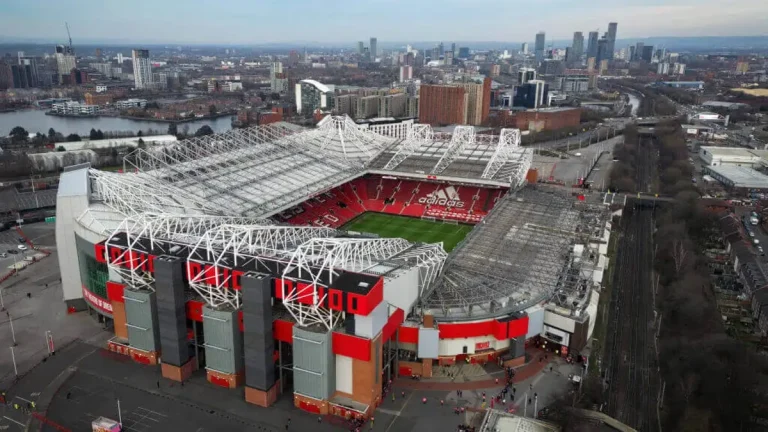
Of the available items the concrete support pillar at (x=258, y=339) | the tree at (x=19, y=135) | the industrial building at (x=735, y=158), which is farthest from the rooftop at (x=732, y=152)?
the tree at (x=19, y=135)

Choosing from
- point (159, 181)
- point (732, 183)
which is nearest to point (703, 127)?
point (732, 183)

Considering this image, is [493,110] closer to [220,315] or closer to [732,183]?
[732,183]

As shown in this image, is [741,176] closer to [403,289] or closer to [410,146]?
[410,146]

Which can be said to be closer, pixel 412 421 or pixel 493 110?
pixel 412 421

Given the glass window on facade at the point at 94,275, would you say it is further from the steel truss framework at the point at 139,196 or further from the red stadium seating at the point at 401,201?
the red stadium seating at the point at 401,201

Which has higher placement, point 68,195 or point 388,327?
point 68,195
